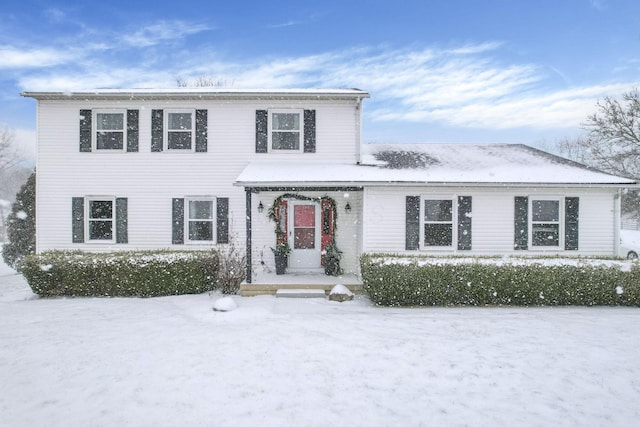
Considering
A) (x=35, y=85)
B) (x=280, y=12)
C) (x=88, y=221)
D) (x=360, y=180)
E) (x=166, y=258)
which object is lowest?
(x=166, y=258)

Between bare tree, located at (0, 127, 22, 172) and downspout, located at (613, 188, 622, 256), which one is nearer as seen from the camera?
downspout, located at (613, 188, 622, 256)

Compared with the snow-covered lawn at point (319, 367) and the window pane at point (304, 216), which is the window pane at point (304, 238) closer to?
the window pane at point (304, 216)

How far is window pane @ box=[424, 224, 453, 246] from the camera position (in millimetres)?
10852

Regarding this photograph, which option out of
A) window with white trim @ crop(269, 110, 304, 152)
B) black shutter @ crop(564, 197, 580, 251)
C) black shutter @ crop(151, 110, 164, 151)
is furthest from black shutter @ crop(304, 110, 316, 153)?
black shutter @ crop(564, 197, 580, 251)

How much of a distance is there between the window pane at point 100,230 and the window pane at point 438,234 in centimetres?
956

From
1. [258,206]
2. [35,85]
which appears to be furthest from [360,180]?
[35,85]

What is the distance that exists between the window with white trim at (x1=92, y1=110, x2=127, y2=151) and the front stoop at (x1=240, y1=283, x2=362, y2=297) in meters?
6.12

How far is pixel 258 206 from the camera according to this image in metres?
11.6

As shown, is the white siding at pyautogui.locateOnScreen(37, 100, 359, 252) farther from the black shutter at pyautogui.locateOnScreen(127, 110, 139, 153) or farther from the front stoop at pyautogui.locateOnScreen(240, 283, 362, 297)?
the front stoop at pyautogui.locateOnScreen(240, 283, 362, 297)

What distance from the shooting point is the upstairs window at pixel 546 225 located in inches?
430

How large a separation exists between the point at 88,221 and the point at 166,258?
3.68 meters

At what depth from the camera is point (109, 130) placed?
11.7m

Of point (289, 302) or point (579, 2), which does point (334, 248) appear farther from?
point (579, 2)

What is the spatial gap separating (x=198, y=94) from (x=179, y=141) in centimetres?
155
